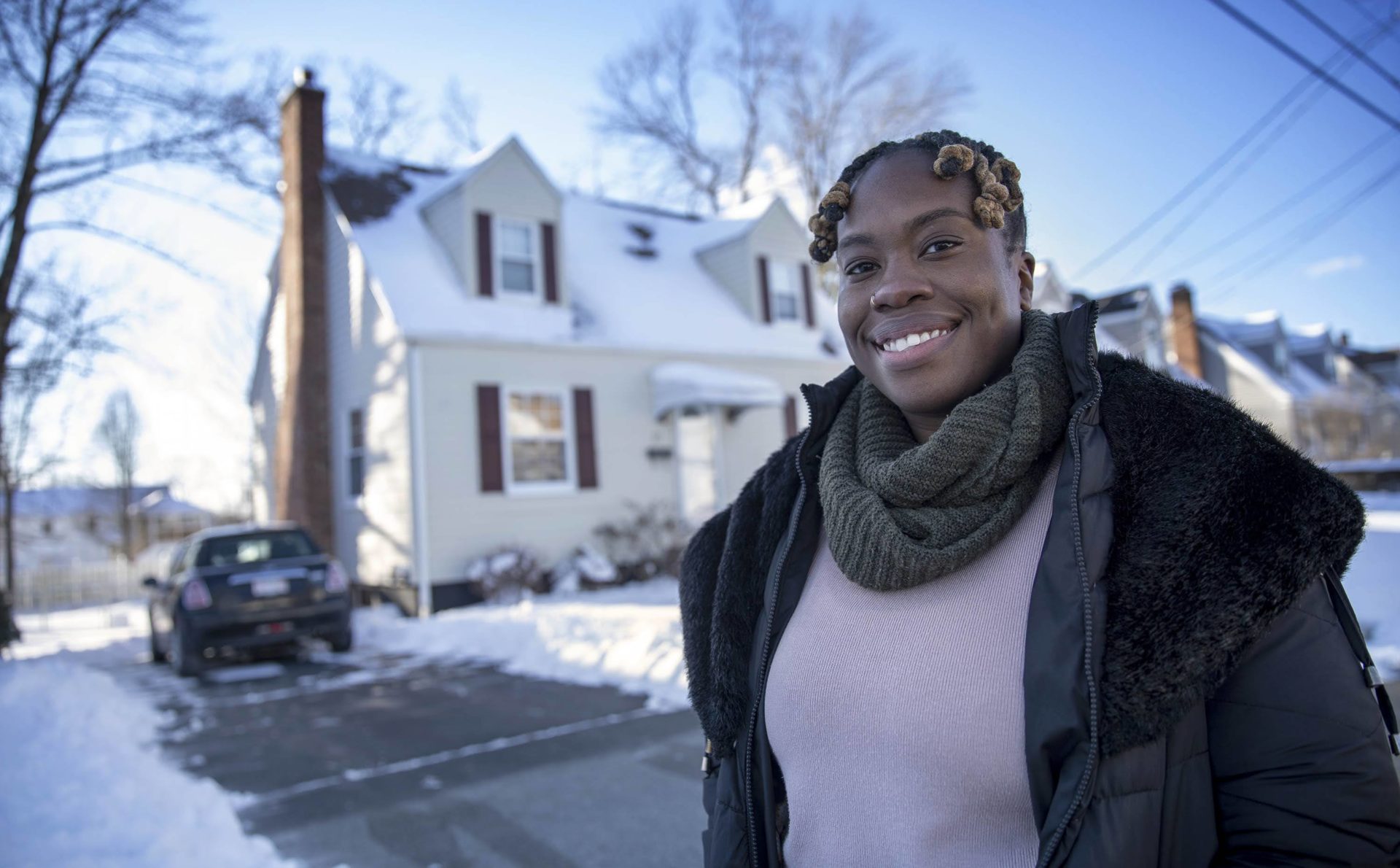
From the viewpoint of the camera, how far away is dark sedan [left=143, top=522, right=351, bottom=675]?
9312mm

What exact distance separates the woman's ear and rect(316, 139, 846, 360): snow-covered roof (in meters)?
11.5

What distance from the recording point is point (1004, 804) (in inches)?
51.3

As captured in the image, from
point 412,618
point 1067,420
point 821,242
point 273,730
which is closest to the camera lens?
point 1067,420

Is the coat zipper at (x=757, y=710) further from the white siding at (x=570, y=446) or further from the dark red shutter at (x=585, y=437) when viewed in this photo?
the dark red shutter at (x=585, y=437)

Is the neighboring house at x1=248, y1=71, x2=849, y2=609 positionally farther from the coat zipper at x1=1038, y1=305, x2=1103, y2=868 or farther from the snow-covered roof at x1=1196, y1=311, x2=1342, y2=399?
the snow-covered roof at x1=1196, y1=311, x2=1342, y2=399

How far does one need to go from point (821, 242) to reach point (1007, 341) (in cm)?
44

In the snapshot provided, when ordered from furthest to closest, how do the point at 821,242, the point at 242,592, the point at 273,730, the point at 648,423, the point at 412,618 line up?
the point at 648,423, the point at 412,618, the point at 242,592, the point at 273,730, the point at 821,242

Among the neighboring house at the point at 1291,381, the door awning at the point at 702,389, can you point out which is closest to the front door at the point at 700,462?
the door awning at the point at 702,389

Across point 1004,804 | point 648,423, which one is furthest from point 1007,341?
point 648,423

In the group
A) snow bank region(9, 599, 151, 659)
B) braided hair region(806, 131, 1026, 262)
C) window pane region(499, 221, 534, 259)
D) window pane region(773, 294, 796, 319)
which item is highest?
window pane region(499, 221, 534, 259)

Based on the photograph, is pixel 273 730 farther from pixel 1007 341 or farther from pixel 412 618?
pixel 1007 341

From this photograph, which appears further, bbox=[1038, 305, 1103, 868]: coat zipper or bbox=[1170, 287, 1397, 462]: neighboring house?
bbox=[1170, 287, 1397, 462]: neighboring house

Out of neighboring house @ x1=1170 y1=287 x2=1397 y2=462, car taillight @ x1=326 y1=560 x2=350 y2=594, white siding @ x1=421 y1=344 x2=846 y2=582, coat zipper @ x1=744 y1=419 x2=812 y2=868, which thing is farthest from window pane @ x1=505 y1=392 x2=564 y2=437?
neighboring house @ x1=1170 y1=287 x2=1397 y2=462

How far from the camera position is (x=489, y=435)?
512 inches
